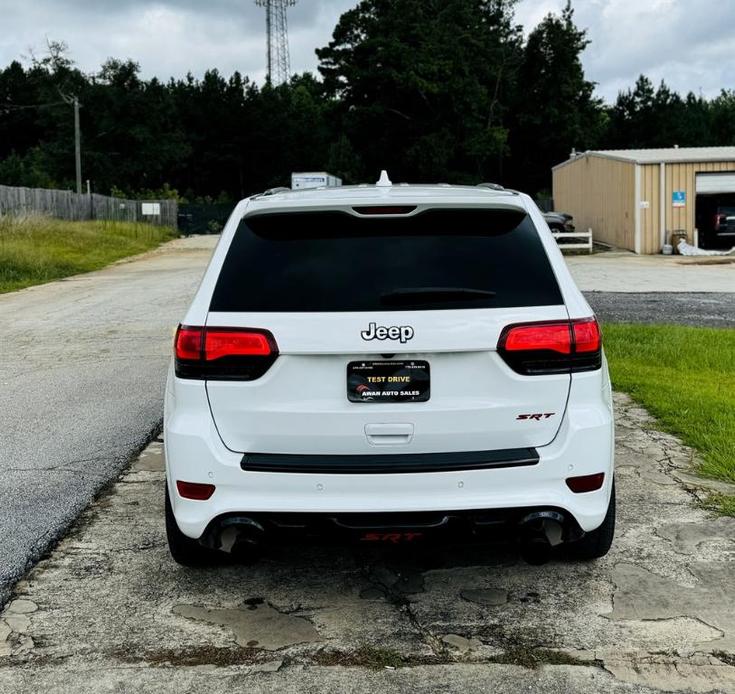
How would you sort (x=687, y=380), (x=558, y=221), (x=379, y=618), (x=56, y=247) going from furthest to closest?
(x=558, y=221) → (x=56, y=247) → (x=687, y=380) → (x=379, y=618)

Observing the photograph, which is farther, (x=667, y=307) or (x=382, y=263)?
(x=667, y=307)

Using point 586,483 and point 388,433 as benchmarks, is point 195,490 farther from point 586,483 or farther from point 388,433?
point 586,483

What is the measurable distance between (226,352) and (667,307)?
521 inches

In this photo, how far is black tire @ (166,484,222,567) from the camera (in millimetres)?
3916

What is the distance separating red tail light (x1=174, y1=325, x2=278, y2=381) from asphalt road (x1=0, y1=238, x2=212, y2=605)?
4.50ft

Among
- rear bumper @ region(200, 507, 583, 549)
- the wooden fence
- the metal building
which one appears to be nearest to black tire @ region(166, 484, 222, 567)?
rear bumper @ region(200, 507, 583, 549)

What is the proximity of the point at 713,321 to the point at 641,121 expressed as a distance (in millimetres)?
72580

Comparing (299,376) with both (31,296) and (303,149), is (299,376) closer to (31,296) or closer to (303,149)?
(31,296)

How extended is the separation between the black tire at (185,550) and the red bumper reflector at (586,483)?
1.53m

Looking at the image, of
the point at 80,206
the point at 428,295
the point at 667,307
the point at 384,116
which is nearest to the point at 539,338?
the point at 428,295

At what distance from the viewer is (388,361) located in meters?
3.43

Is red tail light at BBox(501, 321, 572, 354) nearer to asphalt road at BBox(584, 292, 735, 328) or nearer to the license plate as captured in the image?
the license plate

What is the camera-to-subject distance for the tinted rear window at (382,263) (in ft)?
11.5

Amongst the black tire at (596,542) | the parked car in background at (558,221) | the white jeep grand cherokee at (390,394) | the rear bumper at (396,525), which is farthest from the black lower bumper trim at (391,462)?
the parked car in background at (558,221)
